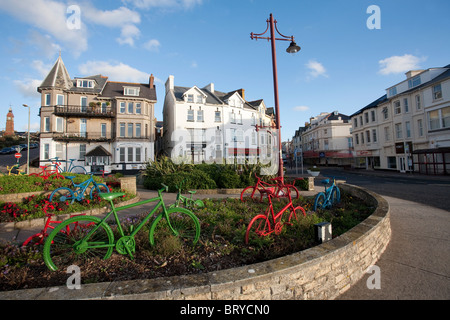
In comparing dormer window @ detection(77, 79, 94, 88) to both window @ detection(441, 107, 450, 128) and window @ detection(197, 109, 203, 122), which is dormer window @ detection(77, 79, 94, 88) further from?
Result: window @ detection(441, 107, 450, 128)

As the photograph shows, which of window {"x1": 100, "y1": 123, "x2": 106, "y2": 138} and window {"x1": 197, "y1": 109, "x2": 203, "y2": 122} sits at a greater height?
window {"x1": 197, "y1": 109, "x2": 203, "y2": 122}

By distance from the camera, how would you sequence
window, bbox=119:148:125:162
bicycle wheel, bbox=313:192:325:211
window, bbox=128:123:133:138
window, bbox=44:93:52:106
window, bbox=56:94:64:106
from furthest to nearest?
window, bbox=128:123:133:138 < window, bbox=119:148:125:162 < window, bbox=56:94:64:106 < window, bbox=44:93:52:106 < bicycle wheel, bbox=313:192:325:211

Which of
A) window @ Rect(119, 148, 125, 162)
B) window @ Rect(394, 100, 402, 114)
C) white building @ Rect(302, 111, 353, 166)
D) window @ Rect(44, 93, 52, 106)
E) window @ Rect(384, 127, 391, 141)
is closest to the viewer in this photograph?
window @ Rect(44, 93, 52, 106)

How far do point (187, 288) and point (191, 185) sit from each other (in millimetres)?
9180

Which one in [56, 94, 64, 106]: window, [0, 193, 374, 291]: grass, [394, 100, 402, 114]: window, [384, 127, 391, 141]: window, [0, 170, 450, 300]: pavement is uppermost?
[56, 94, 64, 106]: window

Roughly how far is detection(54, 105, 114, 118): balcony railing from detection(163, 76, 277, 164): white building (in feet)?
27.1

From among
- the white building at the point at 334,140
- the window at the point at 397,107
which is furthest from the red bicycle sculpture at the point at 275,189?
the white building at the point at 334,140

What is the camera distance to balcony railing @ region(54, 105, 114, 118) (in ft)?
87.7

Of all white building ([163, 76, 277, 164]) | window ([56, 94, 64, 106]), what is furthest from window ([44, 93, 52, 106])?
white building ([163, 76, 277, 164])

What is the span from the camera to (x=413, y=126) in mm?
25688

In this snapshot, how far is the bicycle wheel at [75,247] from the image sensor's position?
295cm

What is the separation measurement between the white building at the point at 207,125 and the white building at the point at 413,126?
1591cm

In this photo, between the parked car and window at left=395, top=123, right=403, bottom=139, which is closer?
window at left=395, top=123, right=403, bottom=139

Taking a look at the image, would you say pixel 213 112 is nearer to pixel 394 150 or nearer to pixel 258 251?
pixel 394 150
